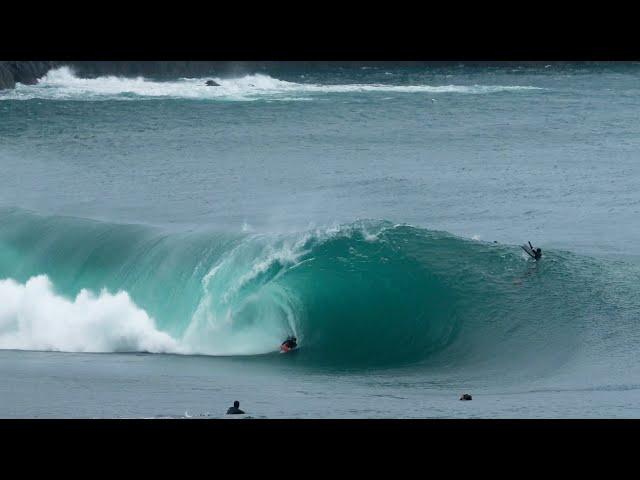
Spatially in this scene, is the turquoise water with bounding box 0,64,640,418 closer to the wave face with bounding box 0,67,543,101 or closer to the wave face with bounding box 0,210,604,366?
the wave face with bounding box 0,210,604,366

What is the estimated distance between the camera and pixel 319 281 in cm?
2217

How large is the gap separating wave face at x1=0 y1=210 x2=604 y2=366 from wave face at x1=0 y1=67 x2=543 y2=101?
152 feet

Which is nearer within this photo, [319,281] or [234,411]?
[234,411]

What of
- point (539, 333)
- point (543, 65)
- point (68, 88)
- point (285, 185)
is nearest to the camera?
point (539, 333)

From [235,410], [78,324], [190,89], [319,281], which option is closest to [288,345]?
[319,281]

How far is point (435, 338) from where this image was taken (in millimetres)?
20422

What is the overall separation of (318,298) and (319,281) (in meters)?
0.51

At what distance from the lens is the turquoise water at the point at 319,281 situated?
56.7 feet

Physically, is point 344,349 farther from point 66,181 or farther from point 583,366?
point 66,181

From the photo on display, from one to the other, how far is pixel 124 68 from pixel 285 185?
225 feet

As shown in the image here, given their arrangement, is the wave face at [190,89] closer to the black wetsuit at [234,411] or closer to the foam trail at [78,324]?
the foam trail at [78,324]

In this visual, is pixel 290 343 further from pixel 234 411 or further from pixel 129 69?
pixel 129 69

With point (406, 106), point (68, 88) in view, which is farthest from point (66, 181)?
point (68, 88)

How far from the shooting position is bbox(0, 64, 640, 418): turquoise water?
17281mm
